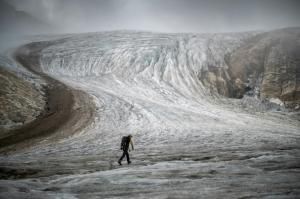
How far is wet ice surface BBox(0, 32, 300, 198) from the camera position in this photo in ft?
38.3

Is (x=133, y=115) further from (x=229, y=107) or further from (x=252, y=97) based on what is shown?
(x=252, y=97)

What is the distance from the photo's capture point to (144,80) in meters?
47.5

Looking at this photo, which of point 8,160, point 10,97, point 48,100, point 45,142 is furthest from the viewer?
point 48,100

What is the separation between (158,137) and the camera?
86.7 feet

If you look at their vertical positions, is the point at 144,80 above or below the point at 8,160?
above

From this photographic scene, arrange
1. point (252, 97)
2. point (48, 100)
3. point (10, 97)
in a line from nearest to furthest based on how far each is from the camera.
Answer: point (10, 97)
point (48, 100)
point (252, 97)

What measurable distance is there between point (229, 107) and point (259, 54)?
58.3ft

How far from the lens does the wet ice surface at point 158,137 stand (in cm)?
1166

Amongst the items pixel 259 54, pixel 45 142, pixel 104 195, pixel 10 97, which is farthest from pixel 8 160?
pixel 259 54

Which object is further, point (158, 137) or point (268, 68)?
point (268, 68)

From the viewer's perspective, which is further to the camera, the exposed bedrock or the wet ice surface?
the exposed bedrock

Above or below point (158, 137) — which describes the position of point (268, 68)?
above

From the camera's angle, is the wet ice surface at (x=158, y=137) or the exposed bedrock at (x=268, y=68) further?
the exposed bedrock at (x=268, y=68)

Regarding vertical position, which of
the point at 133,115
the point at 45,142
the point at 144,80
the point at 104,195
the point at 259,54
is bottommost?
the point at 104,195
